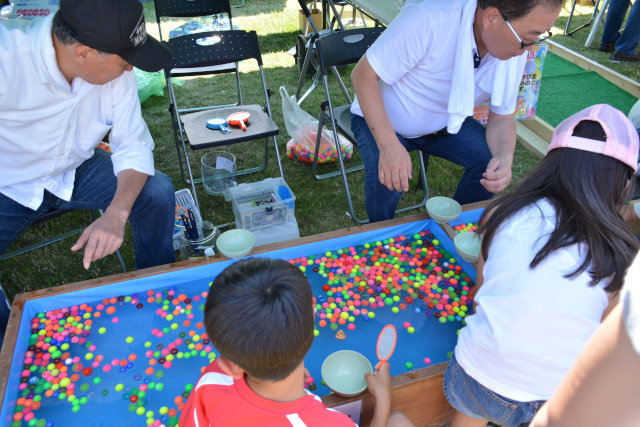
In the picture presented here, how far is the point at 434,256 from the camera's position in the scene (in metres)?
1.99

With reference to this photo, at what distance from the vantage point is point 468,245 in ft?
6.07

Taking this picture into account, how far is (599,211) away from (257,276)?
0.83 meters

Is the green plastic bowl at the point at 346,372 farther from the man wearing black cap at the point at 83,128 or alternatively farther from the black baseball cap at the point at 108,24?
the black baseball cap at the point at 108,24

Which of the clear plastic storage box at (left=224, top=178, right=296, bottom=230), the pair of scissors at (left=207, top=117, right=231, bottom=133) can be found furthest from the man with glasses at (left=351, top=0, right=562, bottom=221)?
the pair of scissors at (left=207, top=117, right=231, bottom=133)

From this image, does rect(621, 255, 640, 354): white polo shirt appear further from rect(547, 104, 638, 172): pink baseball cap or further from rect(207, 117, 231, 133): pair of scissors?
rect(207, 117, 231, 133): pair of scissors

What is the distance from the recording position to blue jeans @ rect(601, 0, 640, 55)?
468cm

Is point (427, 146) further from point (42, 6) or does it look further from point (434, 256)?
point (42, 6)

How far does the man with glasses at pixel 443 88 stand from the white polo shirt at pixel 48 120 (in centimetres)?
101

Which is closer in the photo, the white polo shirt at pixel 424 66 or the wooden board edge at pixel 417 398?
the wooden board edge at pixel 417 398

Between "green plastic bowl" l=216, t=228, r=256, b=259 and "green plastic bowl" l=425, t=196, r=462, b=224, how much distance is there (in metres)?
0.80

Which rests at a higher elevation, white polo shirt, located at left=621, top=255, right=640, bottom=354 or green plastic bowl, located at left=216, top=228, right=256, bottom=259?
white polo shirt, located at left=621, top=255, right=640, bottom=354

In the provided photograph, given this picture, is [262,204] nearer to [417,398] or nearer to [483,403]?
[417,398]

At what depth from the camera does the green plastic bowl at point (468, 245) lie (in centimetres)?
182

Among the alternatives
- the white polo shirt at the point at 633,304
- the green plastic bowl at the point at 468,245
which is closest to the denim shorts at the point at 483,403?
the green plastic bowl at the point at 468,245
